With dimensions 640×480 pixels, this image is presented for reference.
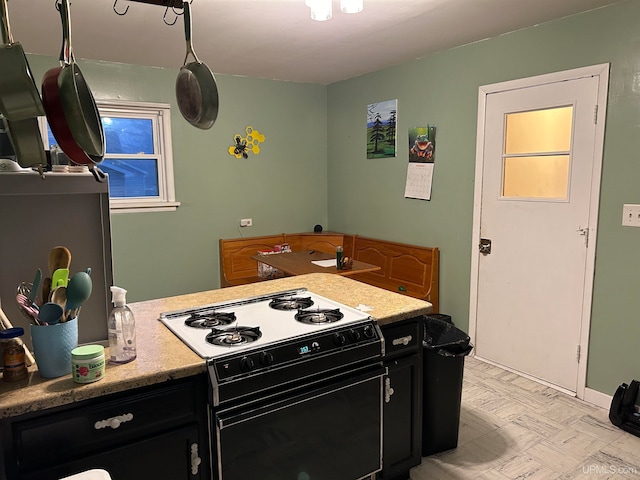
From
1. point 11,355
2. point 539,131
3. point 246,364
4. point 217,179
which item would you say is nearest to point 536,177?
point 539,131

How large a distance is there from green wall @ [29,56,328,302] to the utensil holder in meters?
2.83

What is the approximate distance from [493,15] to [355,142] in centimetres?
205

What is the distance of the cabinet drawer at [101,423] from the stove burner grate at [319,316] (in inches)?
21.6

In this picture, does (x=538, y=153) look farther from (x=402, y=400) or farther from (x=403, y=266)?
(x=402, y=400)

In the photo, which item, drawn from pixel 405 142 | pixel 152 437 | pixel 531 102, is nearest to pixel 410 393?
pixel 152 437

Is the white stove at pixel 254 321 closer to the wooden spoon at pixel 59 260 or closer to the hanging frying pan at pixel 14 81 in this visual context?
the wooden spoon at pixel 59 260

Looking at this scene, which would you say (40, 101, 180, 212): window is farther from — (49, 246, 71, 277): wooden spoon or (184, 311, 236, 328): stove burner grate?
(49, 246, 71, 277): wooden spoon

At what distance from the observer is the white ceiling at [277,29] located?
102 inches

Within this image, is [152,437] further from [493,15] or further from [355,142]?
[355,142]

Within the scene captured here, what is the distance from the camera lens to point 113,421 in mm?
1363

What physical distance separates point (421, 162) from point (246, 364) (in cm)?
286

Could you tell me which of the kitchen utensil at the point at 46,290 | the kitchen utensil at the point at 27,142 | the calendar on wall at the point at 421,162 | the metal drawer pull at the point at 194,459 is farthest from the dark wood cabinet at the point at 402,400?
the calendar on wall at the point at 421,162

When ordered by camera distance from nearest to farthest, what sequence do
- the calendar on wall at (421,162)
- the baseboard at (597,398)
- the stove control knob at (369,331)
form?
the stove control knob at (369,331) → the baseboard at (597,398) → the calendar on wall at (421,162)

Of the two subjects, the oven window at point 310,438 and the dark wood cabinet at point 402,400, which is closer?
the oven window at point 310,438
